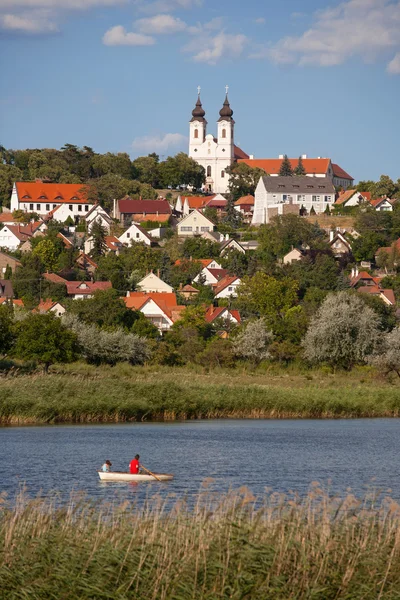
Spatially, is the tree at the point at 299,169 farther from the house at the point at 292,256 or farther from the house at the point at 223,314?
the house at the point at 223,314

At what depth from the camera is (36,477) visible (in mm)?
27250

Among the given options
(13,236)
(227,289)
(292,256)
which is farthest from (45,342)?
(13,236)

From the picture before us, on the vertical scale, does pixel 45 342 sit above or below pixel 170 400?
above

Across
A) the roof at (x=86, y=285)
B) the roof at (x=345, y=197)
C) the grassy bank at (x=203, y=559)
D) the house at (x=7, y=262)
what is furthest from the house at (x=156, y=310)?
the grassy bank at (x=203, y=559)

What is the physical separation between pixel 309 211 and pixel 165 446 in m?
94.8

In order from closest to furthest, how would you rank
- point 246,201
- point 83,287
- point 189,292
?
point 83,287
point 189,292
point 246,201

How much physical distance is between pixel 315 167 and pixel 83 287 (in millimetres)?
61002

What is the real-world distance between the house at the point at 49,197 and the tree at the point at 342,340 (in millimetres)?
67973

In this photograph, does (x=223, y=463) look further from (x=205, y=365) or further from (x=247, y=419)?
(x=205, y=365)

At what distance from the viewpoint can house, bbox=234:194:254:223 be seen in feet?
430

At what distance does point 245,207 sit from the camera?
133 meters

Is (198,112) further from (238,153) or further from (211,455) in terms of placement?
(211,455)

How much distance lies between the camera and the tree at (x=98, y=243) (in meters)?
107

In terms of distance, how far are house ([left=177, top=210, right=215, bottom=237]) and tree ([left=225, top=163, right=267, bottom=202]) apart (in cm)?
2218
